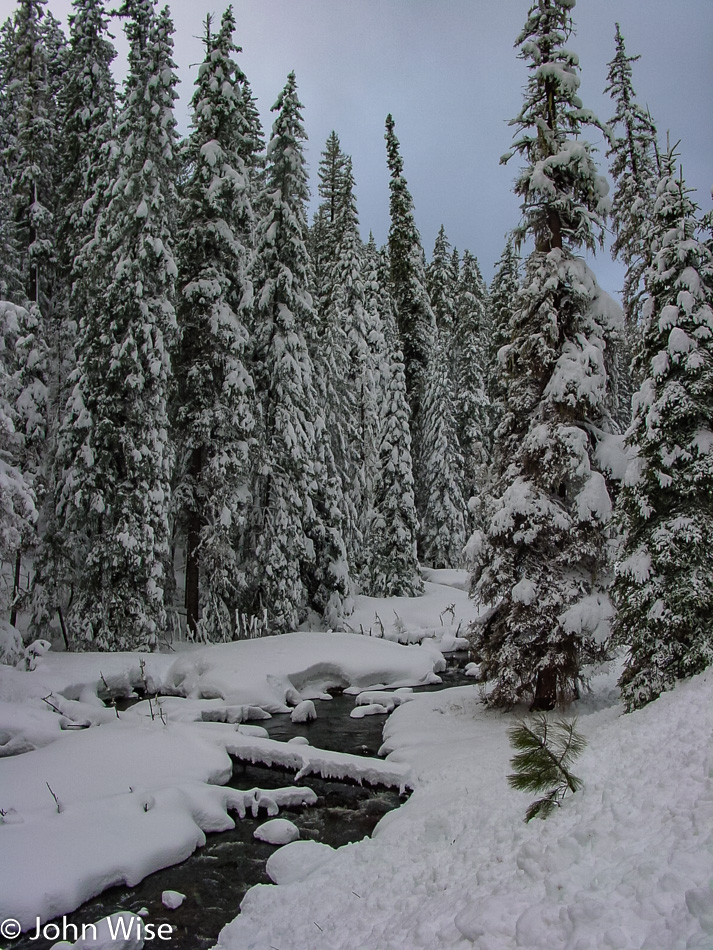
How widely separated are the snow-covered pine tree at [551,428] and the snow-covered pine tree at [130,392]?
1010cm

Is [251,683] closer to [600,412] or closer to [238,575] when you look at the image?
[238,575]

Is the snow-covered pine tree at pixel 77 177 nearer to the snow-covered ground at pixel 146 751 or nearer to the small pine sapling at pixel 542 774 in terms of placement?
the snow-covered ground at pixel 146 751

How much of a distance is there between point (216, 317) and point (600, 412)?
1180 centimetres

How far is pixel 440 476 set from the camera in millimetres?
34438

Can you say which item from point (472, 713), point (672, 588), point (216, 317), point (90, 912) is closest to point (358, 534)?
point (216, 317)

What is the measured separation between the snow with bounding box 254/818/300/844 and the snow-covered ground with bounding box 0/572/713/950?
29.0 inches

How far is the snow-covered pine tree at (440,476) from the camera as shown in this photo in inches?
1344

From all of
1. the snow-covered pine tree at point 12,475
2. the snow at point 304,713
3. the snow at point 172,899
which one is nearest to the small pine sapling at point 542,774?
the snow at point 172,899

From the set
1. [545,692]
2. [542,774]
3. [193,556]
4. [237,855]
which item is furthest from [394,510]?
[542,774]

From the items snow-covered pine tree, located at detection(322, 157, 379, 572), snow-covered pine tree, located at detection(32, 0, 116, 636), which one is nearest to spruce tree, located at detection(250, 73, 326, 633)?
snow-covered pine tree, located at detection(322, 157, 379, 572)

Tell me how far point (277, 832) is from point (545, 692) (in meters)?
5.83

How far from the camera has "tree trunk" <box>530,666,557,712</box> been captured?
40.3ft

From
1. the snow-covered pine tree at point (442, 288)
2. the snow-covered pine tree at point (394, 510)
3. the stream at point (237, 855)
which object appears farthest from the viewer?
the snow-covered pine tree at point (442, 288)

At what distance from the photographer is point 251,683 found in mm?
15773
